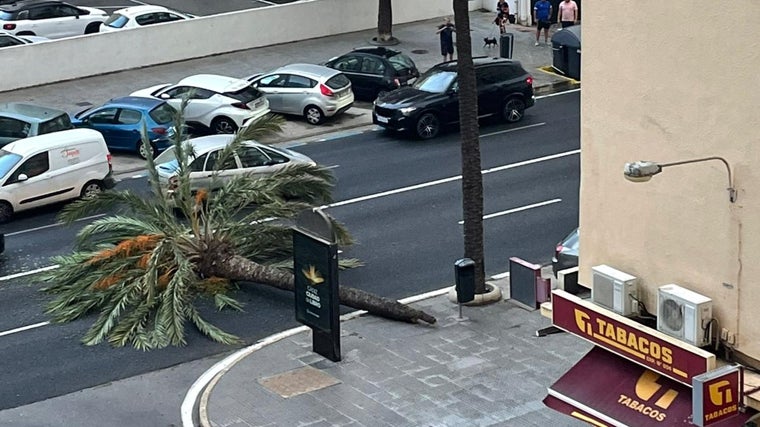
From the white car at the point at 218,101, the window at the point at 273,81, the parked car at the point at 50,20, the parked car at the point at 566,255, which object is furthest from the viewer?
the parked car at the point at 50,20

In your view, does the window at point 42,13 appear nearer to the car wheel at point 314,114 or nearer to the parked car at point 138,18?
the parked car at point 138,18

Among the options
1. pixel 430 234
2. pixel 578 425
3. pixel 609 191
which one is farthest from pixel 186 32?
pixel 609 191

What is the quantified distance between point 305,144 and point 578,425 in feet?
53.2

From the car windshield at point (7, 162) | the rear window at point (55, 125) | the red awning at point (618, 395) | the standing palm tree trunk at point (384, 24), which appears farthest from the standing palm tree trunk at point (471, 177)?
the standing palm tree trunk at point (384, 24)

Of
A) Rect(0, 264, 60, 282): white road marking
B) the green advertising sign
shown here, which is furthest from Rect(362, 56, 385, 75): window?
the green advertising sign

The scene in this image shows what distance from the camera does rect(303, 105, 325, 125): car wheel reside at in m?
33.2

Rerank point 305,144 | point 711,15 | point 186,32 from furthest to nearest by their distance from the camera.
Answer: point 186,32, point 305,144, point 711,15

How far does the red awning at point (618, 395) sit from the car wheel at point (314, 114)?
19785 millimetres

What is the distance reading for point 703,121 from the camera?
12016mm

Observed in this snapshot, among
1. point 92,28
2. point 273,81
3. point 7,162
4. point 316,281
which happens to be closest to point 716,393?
point 316,281

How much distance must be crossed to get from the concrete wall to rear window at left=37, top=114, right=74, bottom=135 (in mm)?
6986

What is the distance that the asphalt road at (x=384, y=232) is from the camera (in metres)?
20.0

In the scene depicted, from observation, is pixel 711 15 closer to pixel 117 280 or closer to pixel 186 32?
pixel 117 280

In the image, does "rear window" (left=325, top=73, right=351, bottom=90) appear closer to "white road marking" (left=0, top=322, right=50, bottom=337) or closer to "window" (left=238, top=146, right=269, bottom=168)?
"window" (left=238, top=146, right=269, bottom=168)
